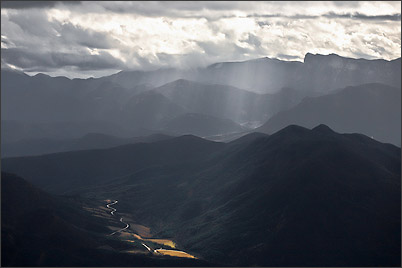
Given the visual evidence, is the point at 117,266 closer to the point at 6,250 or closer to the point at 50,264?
the point at 50,264

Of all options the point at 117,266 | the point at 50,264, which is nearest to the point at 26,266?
the point at 50,264

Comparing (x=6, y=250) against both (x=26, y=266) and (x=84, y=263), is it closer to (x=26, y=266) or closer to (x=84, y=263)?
(x=26, y=266)

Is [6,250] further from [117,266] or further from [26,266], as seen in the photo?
[117,266]

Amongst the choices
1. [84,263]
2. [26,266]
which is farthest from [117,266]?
[26,266]

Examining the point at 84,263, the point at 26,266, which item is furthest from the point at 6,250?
the point at 84,263

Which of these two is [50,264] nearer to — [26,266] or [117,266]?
[26,266]
